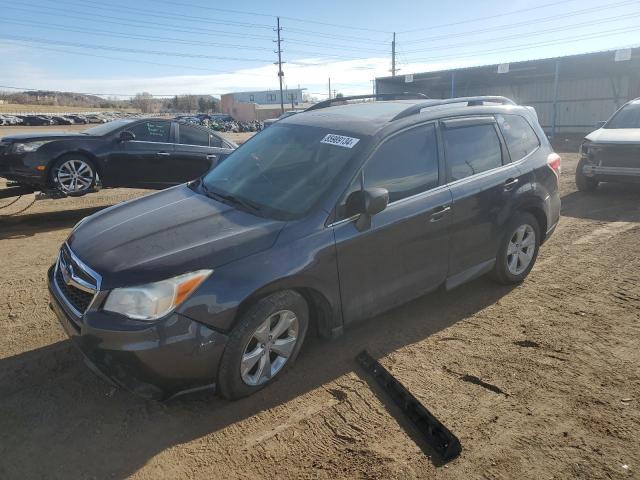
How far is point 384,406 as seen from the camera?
2.95m

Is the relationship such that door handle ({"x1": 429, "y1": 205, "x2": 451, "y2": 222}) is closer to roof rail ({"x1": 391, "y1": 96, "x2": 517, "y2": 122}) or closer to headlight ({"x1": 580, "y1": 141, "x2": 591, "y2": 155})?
roof rail ({"x1": 391, "y1": 96, "x2": 517, "y2": 122})

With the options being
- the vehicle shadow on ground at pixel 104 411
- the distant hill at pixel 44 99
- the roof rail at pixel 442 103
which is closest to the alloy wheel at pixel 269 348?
the vehicle shadow on ground at pixel 104 411

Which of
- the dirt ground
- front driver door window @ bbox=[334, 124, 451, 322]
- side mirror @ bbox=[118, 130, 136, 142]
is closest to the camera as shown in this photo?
the dirt ground

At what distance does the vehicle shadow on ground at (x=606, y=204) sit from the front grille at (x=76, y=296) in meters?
7.10

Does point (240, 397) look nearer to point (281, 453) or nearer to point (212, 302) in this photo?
point (281, 453)

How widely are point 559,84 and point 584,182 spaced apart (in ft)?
85.7

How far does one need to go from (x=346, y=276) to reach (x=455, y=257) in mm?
1219

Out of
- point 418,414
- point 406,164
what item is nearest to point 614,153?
point 406,164

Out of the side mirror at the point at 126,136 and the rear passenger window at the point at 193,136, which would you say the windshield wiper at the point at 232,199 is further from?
the rear passenger window at the point at 193,136

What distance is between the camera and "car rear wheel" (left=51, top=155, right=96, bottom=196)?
23.8 feet

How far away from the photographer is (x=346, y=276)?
3.26 metres

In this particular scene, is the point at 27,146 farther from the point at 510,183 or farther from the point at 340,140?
the point at 510,183

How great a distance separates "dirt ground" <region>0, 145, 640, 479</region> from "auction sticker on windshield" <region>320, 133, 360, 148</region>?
4.96 ft

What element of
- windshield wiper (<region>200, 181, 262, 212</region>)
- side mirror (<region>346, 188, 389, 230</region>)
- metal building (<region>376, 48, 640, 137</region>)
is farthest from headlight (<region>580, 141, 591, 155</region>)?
metal building (<region>376, 48, 640, 137</region>)
